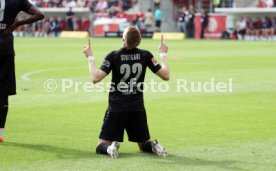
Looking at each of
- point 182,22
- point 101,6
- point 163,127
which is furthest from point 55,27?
point 163,127

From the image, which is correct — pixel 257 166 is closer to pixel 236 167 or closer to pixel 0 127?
pixel 236 167

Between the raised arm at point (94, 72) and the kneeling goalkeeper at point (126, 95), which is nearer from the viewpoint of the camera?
the raised arm at point (94, 72)

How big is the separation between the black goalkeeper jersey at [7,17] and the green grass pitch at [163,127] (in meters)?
1.22

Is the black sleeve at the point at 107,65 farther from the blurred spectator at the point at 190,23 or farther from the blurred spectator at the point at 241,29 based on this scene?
the blurred spectator at the point at 190,23

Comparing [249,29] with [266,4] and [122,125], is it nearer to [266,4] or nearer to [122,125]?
[266,4]

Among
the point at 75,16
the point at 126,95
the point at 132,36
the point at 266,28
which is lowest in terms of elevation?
the point at 266,28

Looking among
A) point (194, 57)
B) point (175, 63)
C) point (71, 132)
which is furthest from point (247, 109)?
point (194, 57)

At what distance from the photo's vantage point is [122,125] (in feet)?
32.5

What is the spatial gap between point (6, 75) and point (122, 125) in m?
1.88

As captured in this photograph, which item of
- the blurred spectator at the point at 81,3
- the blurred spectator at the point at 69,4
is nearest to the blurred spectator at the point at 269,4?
the blurred spectator at the point at 81,3

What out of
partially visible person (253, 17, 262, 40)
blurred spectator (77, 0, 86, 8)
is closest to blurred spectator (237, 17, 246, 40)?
partially visible person (253, 17, 262, 40)

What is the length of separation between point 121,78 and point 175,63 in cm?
1725

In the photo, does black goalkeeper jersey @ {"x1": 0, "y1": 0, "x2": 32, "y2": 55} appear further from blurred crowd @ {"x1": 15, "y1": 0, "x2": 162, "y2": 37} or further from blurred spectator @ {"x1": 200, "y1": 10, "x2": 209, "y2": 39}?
blurred crowd @ {"x1": 15, "y1": 0, "x2": 162, "y2": 37}

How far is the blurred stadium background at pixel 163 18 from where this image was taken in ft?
170
